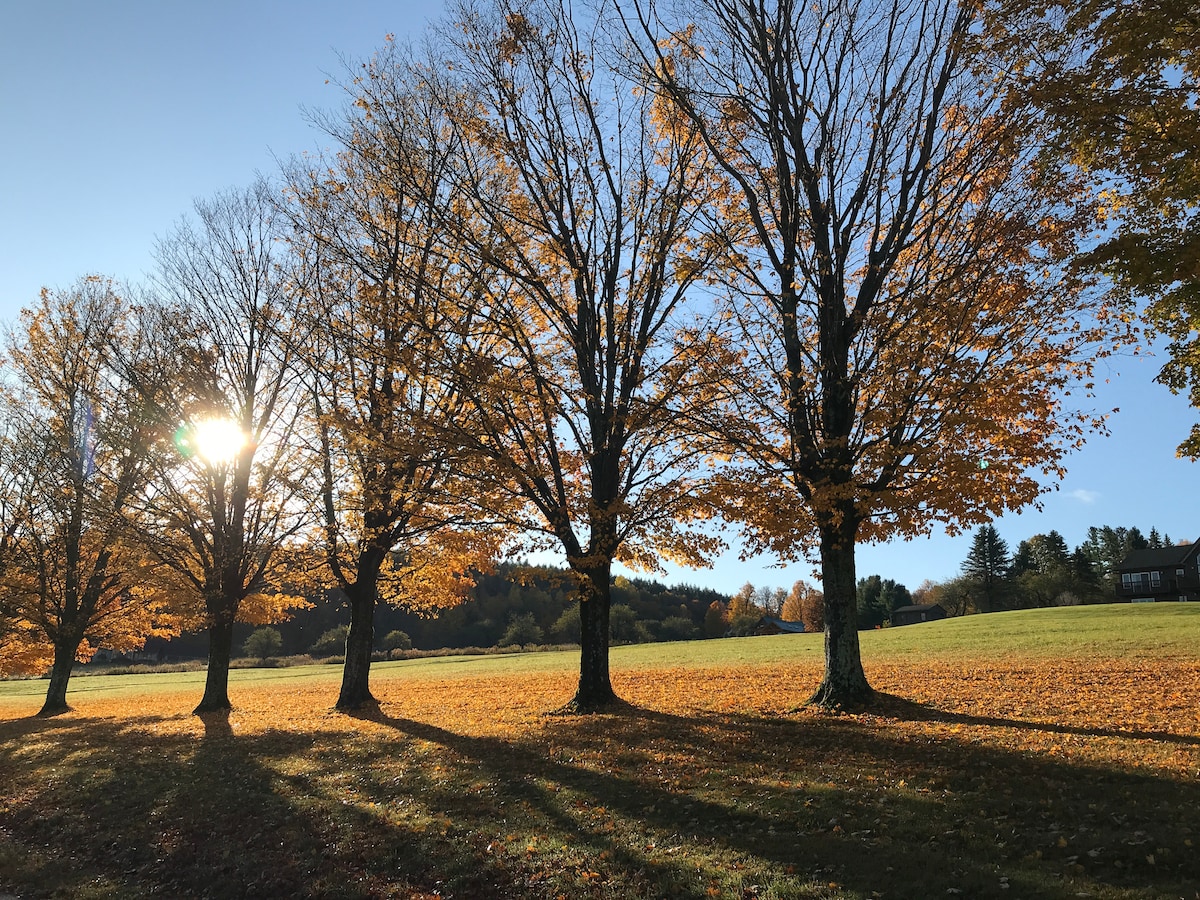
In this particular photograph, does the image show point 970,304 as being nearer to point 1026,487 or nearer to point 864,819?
point 1026,487

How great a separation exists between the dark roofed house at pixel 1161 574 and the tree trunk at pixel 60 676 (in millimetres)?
85560

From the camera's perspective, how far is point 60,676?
82.2 ft

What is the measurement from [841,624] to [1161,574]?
77.5 meters

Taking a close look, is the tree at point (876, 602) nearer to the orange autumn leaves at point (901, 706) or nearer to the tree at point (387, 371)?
the orange autumn leaves at point (901, 706)

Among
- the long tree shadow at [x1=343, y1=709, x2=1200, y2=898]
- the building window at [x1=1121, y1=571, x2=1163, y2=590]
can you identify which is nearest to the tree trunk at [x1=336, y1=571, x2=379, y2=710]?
the long tree shadow at [x1=343, y1=709, x2=1200, y2=898]

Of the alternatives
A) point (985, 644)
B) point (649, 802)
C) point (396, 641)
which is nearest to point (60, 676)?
point (649, 802)

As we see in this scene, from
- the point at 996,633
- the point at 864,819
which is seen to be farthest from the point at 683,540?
the point at 996,633

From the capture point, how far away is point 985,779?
24.8 feet

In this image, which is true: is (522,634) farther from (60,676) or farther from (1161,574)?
(1161,574)

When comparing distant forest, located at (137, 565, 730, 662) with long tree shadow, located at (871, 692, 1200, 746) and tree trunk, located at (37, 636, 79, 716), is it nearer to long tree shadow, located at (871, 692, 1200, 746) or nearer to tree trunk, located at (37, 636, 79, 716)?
tree trunk, located at (37, 636, 79, 716)

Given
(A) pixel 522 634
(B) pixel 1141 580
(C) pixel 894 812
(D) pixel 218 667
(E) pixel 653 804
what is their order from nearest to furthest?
(C) pixel 894 812, (E) pixel 653 804, (D) pixel 218 667, (B) pixel 1141 580, (A) pixel 522 634

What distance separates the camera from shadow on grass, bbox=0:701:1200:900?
5.65 meters

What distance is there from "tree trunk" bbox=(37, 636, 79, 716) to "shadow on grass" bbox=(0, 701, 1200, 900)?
1511 cm

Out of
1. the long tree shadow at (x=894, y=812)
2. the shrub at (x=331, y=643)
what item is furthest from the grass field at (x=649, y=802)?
the shrub at (x=331, y=643)
